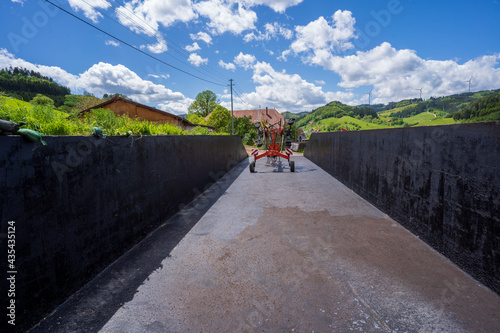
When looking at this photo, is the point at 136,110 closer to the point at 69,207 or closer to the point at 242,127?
the point at 242,127

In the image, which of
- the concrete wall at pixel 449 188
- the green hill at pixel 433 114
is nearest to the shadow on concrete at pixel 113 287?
the concrete wall at pixel 449 188

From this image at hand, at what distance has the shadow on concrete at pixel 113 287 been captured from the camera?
7.41ft

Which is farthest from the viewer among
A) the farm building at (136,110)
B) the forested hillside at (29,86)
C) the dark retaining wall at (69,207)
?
the forested hillside at (29,86)

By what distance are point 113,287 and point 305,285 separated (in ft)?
7.57

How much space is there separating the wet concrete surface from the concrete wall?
251mm

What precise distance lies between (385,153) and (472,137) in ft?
7.99

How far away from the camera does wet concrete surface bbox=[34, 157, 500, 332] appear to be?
2260 mm

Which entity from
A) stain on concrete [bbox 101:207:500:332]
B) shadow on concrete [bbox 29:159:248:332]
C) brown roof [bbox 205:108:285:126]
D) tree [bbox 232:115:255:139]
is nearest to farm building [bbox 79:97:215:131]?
tree [bbox 232:115:255:139]

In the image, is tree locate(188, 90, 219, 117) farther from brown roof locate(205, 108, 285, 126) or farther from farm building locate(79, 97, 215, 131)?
farm building locate(79, 97, 215, 131)

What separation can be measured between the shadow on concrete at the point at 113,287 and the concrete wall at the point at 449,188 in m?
4.11

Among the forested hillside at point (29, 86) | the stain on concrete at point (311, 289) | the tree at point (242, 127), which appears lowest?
the stain on concrete at point (311, 289)

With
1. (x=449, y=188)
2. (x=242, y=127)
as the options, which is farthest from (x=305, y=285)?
(x=242, y=127)

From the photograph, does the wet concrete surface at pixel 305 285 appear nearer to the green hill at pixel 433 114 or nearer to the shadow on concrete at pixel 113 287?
the shadow on concrete at pixel 113 287

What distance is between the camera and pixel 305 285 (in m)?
2.81
